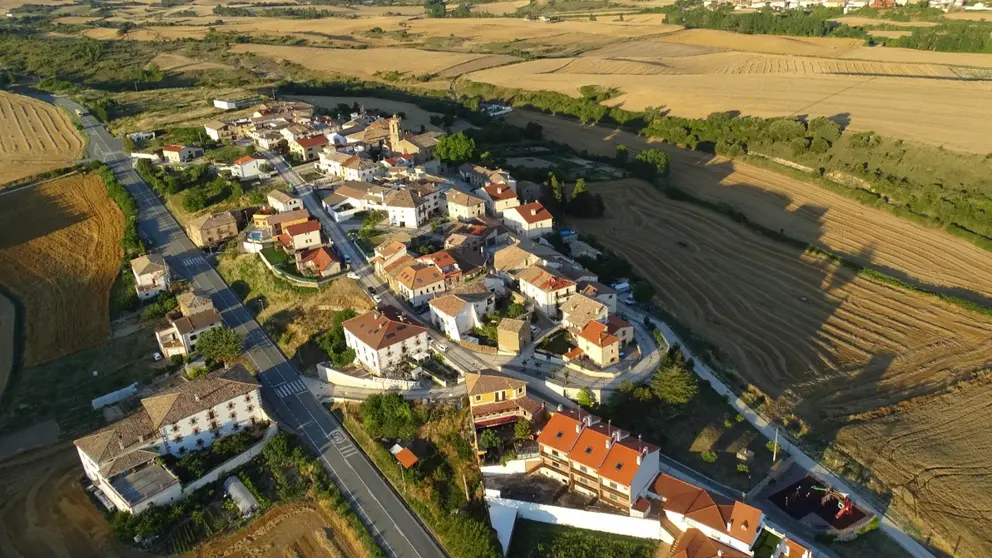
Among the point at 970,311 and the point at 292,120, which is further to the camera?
the point at 292,120

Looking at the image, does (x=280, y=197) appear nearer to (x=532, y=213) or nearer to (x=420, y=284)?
(x=420, y=284)

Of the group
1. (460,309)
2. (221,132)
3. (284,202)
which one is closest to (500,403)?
(460,309)

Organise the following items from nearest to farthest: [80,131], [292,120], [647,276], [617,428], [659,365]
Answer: [617,428] → [659,365] → [647,276] → [292,120] → [80,131]

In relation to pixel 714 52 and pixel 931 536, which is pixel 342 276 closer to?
pixel 931 536

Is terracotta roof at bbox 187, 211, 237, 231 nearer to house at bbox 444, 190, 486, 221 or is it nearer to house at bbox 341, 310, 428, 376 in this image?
house at bbox 444, 190, 486, 221

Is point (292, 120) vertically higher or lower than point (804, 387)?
higher

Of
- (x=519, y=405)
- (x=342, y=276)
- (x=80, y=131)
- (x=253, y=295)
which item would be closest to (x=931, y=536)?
(x=519, y=405)
